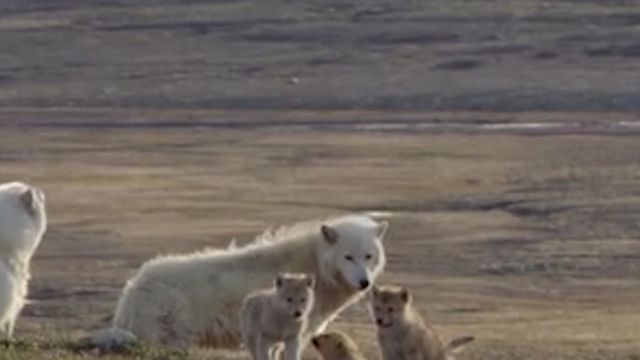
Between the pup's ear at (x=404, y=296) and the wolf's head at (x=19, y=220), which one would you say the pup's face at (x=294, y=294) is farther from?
the wolf's head at (x=19, y=220)

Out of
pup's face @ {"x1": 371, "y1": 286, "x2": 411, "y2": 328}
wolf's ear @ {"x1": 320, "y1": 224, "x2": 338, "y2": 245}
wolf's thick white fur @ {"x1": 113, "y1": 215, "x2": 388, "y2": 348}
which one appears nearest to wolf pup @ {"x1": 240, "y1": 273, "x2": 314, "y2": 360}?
pup's face @ {"x1": 371, "y1": 286, "x2": 411, "y2": 328}

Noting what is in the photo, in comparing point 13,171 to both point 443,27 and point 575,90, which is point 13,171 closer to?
point 575,90

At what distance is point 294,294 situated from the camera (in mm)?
14062

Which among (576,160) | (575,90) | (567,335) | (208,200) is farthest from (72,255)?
(575,90)

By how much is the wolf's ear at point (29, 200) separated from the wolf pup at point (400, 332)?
115 inches

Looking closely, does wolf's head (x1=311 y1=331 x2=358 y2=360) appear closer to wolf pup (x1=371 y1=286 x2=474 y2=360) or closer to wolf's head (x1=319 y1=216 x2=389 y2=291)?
wolf pup (x1=371 y1=286 x2=474 y2=360)

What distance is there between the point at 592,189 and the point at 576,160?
5.81 meters

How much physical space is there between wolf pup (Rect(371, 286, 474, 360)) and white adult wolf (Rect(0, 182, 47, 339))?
9.18ft

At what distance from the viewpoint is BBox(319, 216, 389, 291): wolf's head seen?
634 inches

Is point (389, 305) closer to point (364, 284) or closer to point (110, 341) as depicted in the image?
point (364, 284)

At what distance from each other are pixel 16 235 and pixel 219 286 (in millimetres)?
1585

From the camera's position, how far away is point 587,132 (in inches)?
2066

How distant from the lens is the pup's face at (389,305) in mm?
14117

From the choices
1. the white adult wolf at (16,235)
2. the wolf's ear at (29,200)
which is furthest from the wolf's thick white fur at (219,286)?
the wolf's ear at (29,200)
